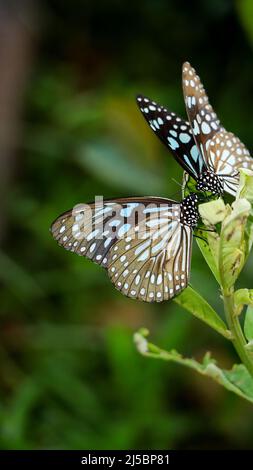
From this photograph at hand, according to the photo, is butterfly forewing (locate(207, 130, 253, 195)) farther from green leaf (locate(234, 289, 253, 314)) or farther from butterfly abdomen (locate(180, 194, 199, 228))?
green leaf (locate(234, 289, 253, 314))

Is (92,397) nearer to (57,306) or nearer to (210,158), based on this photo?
(57,306)

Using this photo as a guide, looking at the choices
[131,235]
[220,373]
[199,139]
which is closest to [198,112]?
[199,139]

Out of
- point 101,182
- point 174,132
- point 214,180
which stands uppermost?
point 101,182

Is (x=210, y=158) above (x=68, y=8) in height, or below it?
below

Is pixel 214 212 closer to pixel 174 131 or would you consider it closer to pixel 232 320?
pixel 232 320

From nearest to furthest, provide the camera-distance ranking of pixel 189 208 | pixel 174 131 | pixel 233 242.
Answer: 1. pixel 233 242
2. pixel 189 208
3. pixel 174 131
